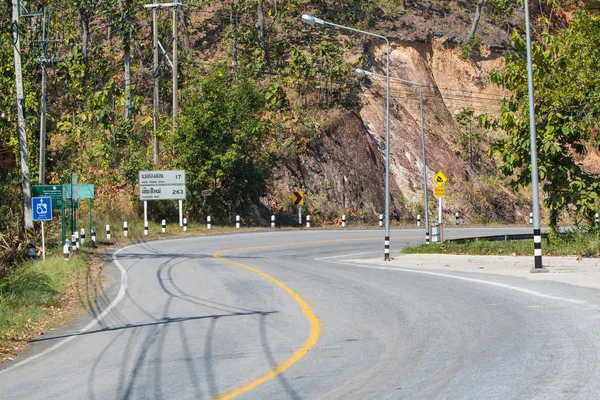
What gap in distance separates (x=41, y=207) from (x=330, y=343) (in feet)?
54.7

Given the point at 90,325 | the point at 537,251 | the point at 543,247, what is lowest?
the point at 90,325

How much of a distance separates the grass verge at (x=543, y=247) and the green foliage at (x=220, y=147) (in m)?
17.8

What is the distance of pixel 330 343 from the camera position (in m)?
10.1

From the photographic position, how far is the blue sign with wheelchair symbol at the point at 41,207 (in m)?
24.3

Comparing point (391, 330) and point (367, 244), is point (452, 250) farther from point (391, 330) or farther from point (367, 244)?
point (391, 330)

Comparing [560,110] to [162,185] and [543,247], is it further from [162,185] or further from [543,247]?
[162,185]

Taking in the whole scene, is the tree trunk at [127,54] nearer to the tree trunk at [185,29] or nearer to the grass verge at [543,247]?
the tree trunk at [185,29]

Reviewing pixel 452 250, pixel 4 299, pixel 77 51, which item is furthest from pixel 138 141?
pixel 4 299

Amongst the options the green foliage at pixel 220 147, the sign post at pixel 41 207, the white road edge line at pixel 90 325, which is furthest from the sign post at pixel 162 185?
the white road edge line at pixel 90 325

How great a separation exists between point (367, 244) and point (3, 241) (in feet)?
56.9

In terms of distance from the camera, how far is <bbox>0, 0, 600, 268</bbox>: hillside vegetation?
28.8m

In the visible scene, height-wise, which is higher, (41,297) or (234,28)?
(234,28)

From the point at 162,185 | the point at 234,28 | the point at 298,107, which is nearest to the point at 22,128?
the point at 162,185

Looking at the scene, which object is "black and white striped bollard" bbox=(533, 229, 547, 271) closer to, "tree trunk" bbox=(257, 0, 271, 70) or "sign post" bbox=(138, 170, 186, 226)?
"sign post" bbox=(138, 170, 186, 226)
